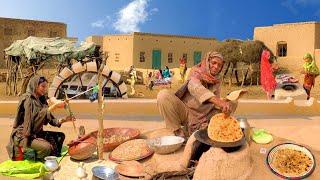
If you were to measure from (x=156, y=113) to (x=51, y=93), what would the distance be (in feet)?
18.9

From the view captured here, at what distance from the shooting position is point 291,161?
525 cm

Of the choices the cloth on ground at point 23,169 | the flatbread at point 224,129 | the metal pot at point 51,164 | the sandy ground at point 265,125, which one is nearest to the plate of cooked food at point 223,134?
the flatbread at point 224,129

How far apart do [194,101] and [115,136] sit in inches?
49.8

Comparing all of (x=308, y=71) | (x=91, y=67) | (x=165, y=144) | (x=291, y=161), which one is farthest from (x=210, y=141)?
(x=91, y=67)

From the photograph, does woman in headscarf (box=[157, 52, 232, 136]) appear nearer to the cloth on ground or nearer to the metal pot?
the metal pot

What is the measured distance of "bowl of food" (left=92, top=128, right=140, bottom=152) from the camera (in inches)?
248

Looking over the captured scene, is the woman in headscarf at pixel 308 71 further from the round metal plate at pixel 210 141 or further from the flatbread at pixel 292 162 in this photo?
the round metal plate at pixel 210 141

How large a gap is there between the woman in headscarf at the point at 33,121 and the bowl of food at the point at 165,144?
1.00m

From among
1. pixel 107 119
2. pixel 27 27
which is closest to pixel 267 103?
pixel 107 119

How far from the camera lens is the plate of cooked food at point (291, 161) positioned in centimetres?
510

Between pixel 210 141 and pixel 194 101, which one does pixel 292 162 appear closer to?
pixel 210 141

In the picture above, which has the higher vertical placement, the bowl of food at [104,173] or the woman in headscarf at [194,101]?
the woman in headscarf at [194,101]

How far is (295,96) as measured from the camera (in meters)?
12.3

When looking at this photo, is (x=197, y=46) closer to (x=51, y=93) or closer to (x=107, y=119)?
(x=51, y=93)
